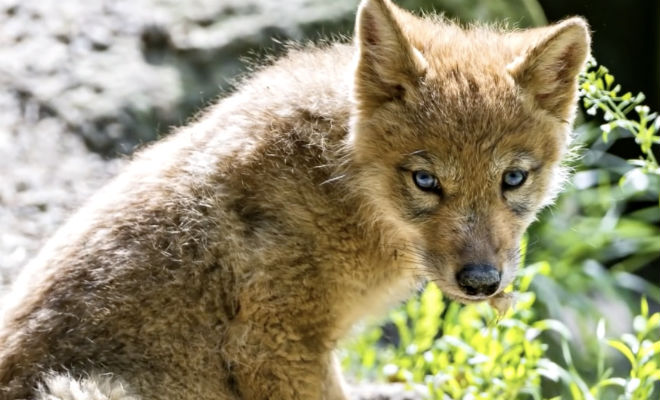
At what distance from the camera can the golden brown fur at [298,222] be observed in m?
4.01

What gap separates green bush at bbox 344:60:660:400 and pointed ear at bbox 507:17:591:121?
1.00 meters

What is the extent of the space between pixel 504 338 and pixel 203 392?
2.19 m

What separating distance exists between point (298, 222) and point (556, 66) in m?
1.30

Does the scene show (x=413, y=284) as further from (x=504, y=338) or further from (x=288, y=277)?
(x=504, y=338)

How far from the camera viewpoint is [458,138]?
13.3ft

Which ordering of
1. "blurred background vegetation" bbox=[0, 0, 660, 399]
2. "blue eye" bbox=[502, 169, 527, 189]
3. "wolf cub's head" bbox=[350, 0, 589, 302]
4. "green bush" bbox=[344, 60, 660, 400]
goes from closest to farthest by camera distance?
1. "wolf cub's head" bbox=[350, 0, 589, 302]
2. "blue eye" bbox=[502, 169, 527, 189]
3. "green bush" bbox=[344, 60, 660, 400]
4. "blurred background vegetation" bbox=[0, 0, 660, 399]

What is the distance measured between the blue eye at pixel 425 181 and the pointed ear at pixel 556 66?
57 centimetres

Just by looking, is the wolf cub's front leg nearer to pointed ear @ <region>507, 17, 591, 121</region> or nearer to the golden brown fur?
the golden brown fur

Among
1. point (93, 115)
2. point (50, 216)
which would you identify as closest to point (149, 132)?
point (93, 115)

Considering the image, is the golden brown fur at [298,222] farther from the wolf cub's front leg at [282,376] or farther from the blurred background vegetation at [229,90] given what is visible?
the blurred background vegetation at [229,90]

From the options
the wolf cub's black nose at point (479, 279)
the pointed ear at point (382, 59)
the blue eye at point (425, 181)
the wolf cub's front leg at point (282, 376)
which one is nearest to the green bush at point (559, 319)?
the wolf cub's front leg at point (282, 376)

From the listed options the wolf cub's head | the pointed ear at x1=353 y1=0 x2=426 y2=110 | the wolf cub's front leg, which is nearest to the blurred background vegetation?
the wolf cub's front leg

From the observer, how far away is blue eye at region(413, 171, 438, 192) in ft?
13.5

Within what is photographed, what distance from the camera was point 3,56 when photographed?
6.63 meters
